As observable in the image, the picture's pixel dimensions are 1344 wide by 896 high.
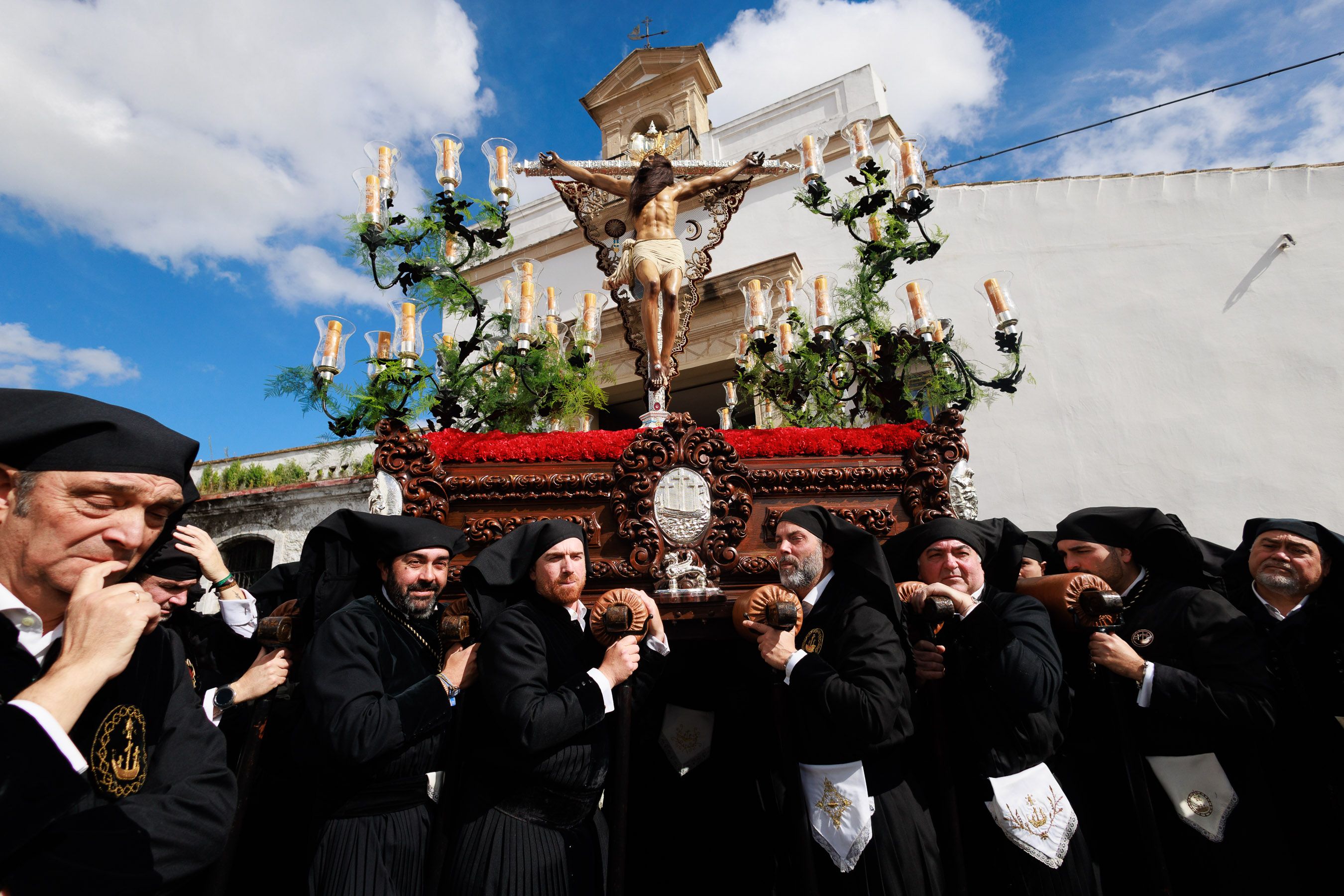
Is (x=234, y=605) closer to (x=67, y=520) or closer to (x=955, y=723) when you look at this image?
(x=67, y=520)

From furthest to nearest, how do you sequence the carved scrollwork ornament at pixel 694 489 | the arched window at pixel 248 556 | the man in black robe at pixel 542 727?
the arched window at pixel 248 556 → the carved scrollwork ornament at pixel 694 489 → the man in black robe at pixel 542 727

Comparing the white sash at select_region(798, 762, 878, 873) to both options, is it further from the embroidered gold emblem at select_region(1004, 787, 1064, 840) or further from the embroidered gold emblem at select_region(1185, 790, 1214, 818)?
the embroidered gold emblem at select_region(1185, 790, 1214, 818)

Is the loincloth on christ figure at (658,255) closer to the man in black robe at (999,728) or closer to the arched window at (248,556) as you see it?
the man in black robe at (999,728)

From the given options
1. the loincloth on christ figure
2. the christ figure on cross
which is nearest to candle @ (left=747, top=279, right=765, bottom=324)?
the christ figure on cross

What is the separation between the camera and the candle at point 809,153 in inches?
273

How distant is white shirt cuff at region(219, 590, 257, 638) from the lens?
386 cm

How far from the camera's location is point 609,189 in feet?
22.5

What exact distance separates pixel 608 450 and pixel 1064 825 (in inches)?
122

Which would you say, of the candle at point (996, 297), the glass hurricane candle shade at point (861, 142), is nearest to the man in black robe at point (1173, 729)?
the candle at point (996, 297)

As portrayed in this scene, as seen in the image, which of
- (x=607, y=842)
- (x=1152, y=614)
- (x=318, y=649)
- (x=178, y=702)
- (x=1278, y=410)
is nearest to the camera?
(x=178, y=702)

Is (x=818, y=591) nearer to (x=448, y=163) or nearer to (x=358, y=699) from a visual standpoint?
(x=358, y=699)

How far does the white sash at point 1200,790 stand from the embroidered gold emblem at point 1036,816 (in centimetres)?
58

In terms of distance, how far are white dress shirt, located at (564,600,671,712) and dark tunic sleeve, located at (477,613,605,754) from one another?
16mm

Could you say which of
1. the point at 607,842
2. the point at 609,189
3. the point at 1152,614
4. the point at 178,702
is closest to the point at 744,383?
the point at 609,189
